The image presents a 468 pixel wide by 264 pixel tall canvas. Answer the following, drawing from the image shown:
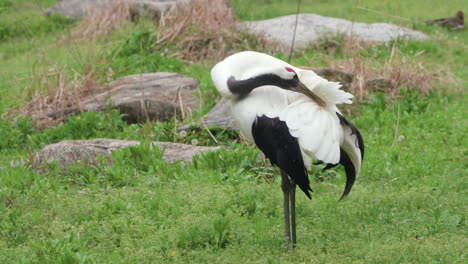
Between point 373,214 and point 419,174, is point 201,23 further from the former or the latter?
point 373,214

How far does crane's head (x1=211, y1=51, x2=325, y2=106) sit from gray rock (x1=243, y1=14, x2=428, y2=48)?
222 inches

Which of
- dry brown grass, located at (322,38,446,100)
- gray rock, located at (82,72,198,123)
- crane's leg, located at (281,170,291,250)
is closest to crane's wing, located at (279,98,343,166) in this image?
crane's leg, located at (281,170,291,250)

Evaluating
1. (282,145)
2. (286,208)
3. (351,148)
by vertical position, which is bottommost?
(286,208)

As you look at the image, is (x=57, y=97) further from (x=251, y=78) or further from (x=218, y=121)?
(x=251, y=78)

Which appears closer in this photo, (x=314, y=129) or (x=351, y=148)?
(x=314, y=129)

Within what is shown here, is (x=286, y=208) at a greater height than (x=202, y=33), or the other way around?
Answer: (x=286, y=208)

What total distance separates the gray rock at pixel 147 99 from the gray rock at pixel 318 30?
215cm

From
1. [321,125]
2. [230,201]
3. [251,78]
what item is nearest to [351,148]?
[321,125]

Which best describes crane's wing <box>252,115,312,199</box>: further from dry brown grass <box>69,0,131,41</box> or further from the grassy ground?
dry brown grass <box>69,0,131,41</box>

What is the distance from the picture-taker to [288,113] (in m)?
4.09

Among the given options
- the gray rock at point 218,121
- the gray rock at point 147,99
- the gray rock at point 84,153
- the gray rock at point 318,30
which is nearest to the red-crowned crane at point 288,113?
the gray rock at point 84,153

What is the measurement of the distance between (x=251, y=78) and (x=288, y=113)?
0.33 metres

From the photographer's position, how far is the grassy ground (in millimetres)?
4355

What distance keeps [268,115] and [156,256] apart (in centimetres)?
117
